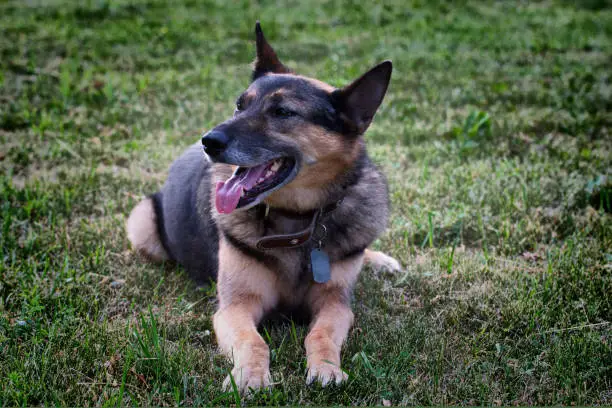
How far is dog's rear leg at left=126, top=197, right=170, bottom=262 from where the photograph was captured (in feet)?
13.7

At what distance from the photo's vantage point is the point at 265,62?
3805 millimetres

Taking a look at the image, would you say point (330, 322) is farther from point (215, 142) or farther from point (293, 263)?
point (215, 142)

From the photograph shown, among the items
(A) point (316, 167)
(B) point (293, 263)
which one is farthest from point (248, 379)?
(A) point (316, 167)

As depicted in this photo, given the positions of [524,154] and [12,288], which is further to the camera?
[524,154]

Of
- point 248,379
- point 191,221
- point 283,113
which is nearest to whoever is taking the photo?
point 248,379

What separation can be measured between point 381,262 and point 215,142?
5.68 ft

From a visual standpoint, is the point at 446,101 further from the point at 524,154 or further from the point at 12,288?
the point at 12,288

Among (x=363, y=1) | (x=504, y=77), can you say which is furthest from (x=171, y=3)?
(x=504, y=77)

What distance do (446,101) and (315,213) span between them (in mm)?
5029

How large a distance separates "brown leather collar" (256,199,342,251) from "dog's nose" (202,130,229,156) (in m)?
0.52

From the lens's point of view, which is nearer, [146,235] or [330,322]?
[330,322]

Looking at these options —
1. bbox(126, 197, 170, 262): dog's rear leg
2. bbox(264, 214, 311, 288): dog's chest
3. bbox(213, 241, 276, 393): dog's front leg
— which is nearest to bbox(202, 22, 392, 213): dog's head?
bbox(264, 214, 311, 288): dog's chest

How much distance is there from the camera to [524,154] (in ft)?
19.8

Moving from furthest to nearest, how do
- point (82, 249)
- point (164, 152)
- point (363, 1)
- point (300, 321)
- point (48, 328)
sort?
point (363, 1), point (164, 152), point (82, 249), point (300, 321), point (48, 328)
